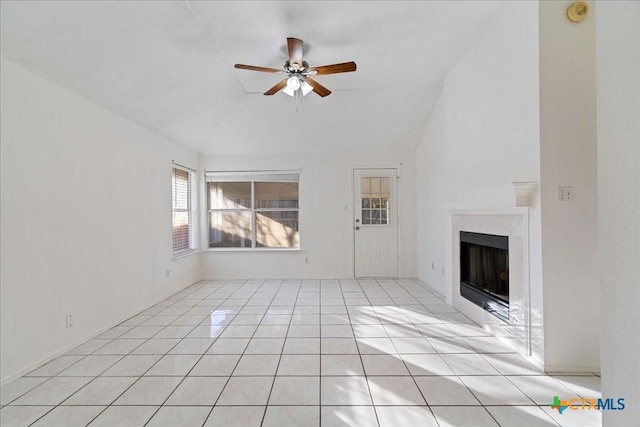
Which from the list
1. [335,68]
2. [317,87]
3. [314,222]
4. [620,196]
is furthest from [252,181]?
[620,196]

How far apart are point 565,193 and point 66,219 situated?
412 centimetres

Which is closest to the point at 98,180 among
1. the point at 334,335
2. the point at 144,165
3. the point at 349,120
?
the point at 144,165

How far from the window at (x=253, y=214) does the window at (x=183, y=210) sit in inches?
13.7

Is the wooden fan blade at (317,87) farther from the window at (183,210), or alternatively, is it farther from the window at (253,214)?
the window at (183,210)

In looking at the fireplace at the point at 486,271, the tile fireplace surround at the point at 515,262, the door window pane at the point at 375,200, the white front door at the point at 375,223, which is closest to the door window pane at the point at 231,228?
the white front door at the point at 375,223

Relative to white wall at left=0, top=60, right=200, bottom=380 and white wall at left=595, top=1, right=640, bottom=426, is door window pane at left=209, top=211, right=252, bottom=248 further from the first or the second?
white wall at left=595, top=1, right=640, bottom=426

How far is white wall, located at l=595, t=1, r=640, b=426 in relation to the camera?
73 centimetres

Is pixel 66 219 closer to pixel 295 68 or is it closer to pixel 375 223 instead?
pixel 295 68

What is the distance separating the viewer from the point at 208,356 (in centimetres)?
237

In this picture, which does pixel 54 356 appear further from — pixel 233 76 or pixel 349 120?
pixel 349 120

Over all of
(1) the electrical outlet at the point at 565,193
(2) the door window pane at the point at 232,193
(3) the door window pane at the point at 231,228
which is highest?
(2) the door window pane at the point at 232,193

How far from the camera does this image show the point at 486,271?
2934 mm

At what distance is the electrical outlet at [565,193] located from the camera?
6.82 ft

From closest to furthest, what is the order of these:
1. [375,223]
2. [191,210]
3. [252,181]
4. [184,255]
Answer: [184,255] → [191,210] → [375,223] → [252,181]
